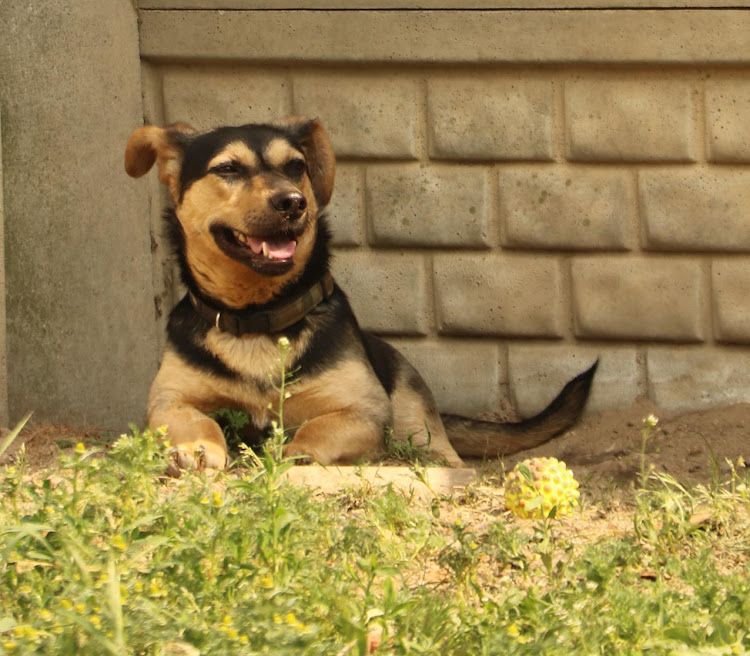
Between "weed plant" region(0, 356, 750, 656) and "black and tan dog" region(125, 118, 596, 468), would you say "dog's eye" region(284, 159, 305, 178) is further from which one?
"weed plant" region(0, 356, 750, 656)

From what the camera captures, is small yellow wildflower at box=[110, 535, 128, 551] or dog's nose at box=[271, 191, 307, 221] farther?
dog's nose at box=[271, 191, 307, 221]

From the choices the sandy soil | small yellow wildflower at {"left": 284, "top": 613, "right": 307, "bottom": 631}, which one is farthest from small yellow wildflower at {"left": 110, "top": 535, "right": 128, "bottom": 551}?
the sandy soil

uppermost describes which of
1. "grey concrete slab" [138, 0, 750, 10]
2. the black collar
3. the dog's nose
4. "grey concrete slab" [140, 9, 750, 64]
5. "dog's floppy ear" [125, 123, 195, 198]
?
"grey concrete slab" [138, 0, 750, 10]

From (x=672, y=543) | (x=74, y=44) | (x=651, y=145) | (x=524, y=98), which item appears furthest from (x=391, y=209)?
(x=672, y=543)

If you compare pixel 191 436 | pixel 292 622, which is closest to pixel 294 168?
pixel 191 436

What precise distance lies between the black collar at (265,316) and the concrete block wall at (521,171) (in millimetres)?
927

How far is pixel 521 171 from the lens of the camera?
6051mm

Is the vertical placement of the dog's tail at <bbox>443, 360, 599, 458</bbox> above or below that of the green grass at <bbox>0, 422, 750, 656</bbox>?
below

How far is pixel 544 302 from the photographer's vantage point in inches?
240

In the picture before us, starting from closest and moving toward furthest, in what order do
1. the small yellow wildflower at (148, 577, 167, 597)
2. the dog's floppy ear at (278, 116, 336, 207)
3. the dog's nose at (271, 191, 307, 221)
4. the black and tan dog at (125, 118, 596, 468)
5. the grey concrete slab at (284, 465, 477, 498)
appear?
the small yellow wildflower at (148, 577, 167, 597)
the grey concrete slab at (284, 465, 477, 498)
the dog's nose at (271, 191, 307, 221)
the black and tan dog at (125, 118, 596, 468)
the dog's floppy ear at (278, 116, 336, 207)

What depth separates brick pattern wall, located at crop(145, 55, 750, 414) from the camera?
5.86 metres

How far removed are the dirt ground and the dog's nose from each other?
1131 mm

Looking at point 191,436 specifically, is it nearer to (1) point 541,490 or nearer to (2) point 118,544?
(1) point 541,490

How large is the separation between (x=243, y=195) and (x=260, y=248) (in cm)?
20
